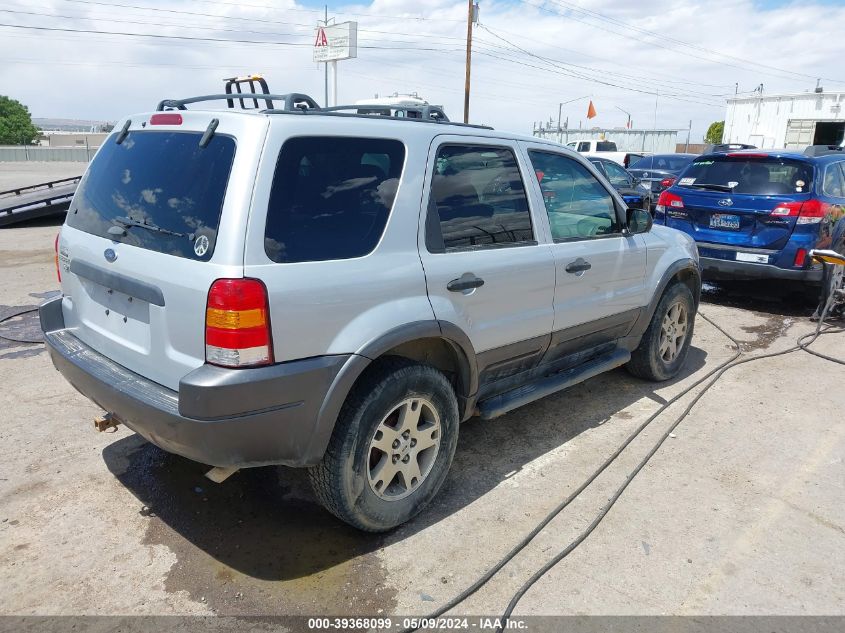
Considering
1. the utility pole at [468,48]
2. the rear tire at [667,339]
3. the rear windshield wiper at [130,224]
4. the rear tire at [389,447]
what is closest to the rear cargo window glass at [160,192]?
the rear windshield wiper at [130,224]

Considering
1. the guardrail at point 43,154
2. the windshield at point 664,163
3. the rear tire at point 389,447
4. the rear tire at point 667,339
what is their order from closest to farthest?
the rear tire at point 389,447 → the rear tire at point 667,339 → the windshield at point 664,163 → the guardrail at point 43,154

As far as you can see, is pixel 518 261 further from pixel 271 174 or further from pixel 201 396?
pixel 201 396

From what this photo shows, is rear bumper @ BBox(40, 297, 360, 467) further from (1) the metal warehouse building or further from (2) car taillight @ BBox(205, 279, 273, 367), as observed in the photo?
(1) the metal warehouse building

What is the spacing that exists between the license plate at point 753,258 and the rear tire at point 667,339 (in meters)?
2.29

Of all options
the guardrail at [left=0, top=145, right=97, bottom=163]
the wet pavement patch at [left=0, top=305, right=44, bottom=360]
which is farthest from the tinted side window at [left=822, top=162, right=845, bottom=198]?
the guardrail at [left=0, top=145, right=97, bottom=163]

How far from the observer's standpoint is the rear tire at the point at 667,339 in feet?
16.3

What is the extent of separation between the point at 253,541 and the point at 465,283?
1.61m

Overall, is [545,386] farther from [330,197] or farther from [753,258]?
[753,258]

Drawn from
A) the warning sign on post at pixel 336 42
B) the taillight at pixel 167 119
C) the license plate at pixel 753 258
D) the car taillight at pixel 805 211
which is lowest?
the license plate at pixel 753 258

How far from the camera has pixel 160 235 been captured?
2705 millimetres

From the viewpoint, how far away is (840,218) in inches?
281

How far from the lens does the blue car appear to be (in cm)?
685

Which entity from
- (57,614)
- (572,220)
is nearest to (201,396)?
(57,614)

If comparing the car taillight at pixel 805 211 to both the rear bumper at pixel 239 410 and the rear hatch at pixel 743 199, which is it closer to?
the rear hatch at pixel 743 199
